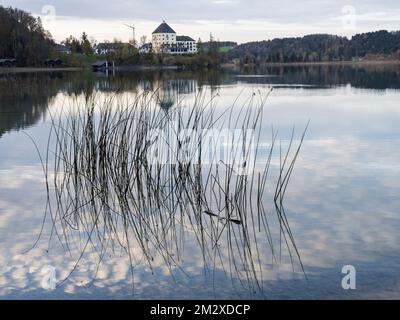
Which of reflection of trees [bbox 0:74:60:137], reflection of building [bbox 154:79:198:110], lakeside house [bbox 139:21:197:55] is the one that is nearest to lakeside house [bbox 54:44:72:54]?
lakeside house [bbox 139:21:197:55]

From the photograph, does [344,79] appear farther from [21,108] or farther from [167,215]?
[167,215]

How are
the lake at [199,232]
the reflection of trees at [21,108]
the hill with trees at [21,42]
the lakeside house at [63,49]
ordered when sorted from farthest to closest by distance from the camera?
the lakeside house at [63,49], the hill with trees at [21,42], the reflection of trees at [21,108], the lake at [199,232]

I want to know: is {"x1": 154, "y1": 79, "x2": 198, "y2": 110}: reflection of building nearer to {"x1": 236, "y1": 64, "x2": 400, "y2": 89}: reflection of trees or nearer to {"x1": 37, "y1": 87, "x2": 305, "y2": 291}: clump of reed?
{"x1": 37, "y1": 87, "x2": 305, "y2": 291}: clump of reed

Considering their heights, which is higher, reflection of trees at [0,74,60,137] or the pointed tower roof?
the pointed tower roof

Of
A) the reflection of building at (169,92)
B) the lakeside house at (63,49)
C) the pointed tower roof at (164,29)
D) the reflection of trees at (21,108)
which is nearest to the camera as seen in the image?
the reflection of trees at (21,108)

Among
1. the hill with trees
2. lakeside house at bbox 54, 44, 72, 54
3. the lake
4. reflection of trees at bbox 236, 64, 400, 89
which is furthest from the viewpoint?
lakeside house at bbox 54, 44, 72, 54

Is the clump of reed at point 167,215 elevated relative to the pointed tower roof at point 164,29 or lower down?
lower down

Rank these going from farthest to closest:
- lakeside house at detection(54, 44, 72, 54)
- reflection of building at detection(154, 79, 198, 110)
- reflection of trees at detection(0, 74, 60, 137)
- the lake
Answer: lakeside house at detection(54, 44, 72, 54), reflection of building at detection(154, 79, 198, 110), reflection of trees at detection(0, 74, 60, 137), the lake

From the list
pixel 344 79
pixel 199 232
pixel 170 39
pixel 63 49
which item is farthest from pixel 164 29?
pixel 199 232

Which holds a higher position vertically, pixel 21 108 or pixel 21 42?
pixel 21 42

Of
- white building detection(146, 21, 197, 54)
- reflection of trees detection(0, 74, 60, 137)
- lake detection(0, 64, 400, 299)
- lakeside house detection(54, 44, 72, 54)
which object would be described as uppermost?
white building detection(146, 21, 197, 54)

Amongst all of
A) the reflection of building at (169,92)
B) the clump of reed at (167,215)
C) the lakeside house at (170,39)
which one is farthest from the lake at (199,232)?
the lakeside house at (170,39)

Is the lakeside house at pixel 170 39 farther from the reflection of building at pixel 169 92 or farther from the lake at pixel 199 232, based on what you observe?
the lake at pixel 199 232

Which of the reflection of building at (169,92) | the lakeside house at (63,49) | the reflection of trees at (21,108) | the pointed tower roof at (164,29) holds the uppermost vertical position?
the pointed tower roof at (164,29)
